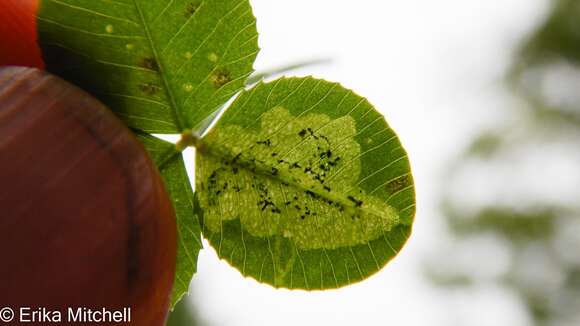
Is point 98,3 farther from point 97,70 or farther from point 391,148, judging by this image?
point 391,148

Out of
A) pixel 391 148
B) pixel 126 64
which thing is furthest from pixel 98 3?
pixel 391 148

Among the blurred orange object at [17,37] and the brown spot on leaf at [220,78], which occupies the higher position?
the blurred orange object at [17,37]

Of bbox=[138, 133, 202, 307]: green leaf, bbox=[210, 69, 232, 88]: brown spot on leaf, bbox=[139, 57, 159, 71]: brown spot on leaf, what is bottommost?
bbox=[138, 133, 202, 307]: green leaf

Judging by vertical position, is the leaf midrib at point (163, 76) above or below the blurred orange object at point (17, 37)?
below

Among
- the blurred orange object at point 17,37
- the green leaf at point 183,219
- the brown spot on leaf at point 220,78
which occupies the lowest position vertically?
the green leaf at point 183,219

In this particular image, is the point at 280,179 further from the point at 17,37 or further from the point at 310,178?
the point at 17,37
